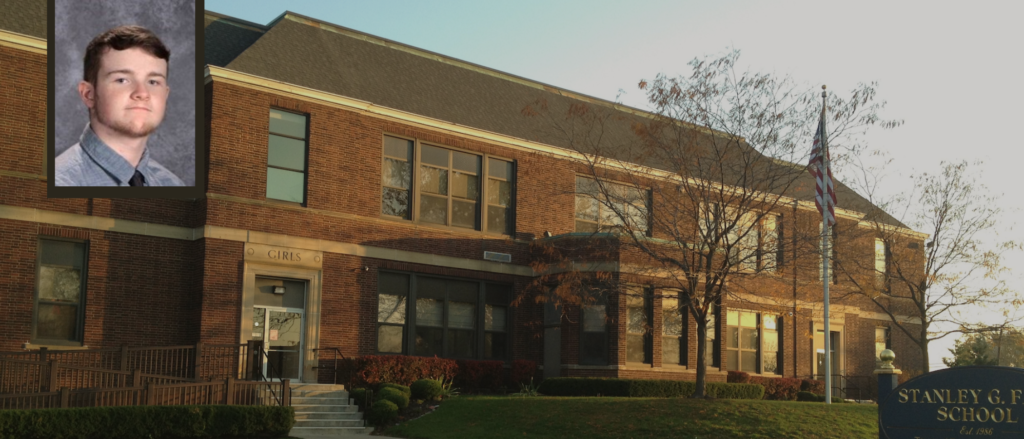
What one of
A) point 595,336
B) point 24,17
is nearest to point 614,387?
point 595,336

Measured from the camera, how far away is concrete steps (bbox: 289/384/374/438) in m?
22.3

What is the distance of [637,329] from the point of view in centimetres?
2959

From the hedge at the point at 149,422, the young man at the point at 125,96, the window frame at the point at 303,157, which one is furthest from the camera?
the window frame at the point at 303,157

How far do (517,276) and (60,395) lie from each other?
48.0ft

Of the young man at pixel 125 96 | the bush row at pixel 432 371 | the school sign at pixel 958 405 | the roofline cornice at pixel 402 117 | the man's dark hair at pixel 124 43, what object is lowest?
the bush row at pixel 432 371

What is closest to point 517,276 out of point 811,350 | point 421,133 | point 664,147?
point 421,133

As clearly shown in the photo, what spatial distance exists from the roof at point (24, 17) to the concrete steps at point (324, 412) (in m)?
10.2

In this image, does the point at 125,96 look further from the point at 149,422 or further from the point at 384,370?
the point at 384,370

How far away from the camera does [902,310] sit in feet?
126

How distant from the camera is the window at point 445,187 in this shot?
28203 mm

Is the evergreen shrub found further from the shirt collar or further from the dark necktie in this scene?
the dark necktie

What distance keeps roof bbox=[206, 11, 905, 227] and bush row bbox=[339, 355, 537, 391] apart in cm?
697

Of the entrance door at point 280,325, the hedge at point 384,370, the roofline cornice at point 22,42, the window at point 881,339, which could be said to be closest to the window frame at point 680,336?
the hedge at point 384,370

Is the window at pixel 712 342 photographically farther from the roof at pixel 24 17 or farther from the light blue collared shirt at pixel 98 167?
the roof at pixel 24 17
